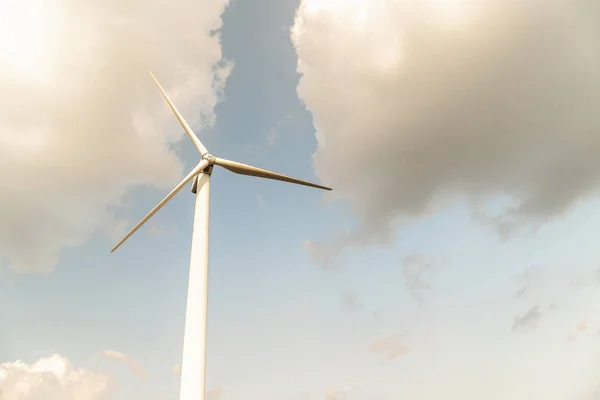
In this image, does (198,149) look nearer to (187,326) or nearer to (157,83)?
(157,83)

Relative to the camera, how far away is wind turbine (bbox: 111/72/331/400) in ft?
119

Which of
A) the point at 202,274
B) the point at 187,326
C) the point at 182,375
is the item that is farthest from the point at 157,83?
the point at 182,375

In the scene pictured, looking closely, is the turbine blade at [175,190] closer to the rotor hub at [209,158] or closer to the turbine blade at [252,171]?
the rotor hub at [209,158]

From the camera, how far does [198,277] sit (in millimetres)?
40844

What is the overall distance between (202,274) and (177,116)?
3343 centimetres

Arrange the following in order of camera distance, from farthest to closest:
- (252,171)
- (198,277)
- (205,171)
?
(252,171) → (205,171) → (198,277)

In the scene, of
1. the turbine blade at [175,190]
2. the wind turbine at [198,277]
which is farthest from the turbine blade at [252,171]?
the turbine blade at [175,190]

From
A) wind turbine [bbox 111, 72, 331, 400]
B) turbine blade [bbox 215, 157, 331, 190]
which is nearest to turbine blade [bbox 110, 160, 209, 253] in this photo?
wind turbine [bbox 111, 72, 331, 400]

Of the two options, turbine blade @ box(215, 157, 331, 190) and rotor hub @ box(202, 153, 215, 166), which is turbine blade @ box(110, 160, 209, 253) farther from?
turbine blade @ box(215, 157, 331, 190)

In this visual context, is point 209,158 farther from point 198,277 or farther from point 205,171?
point 198,277

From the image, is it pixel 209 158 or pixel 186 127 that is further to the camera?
Answer: pixel 186 127

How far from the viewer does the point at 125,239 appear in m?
56.8

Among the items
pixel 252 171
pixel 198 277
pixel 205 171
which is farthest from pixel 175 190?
pixel 198 277

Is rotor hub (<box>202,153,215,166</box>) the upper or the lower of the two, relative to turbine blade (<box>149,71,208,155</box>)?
lower
